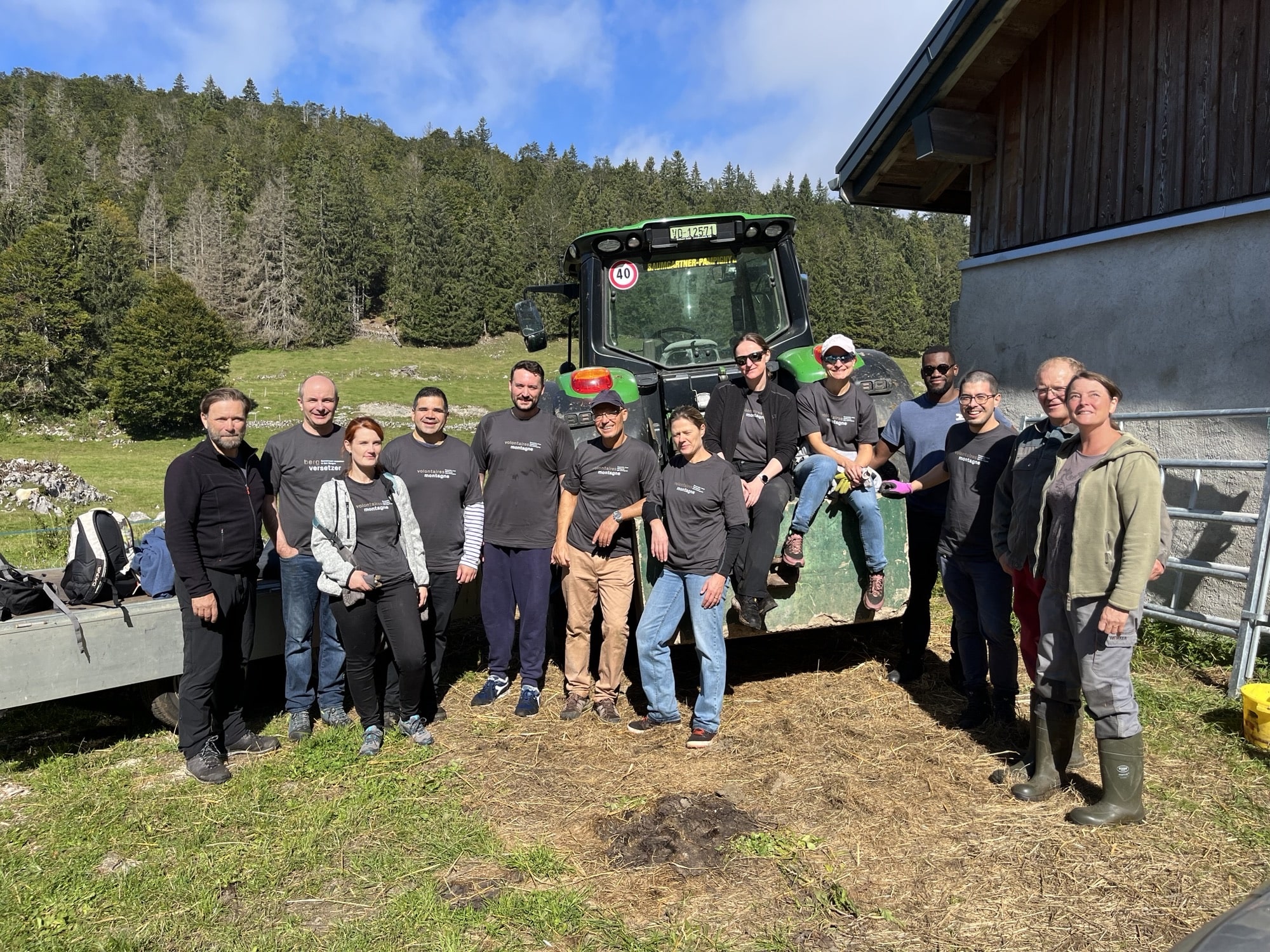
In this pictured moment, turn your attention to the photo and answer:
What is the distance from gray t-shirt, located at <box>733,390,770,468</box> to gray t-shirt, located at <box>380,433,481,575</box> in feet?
4.83

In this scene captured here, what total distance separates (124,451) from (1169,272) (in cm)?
4272

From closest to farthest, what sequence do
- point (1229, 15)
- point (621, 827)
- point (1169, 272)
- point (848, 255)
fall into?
point (621, 827)
point (1229, 15)
point (1169, 272)
point (848, 255)

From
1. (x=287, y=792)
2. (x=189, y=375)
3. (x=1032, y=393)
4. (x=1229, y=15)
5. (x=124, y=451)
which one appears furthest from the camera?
(x=189, y=375)

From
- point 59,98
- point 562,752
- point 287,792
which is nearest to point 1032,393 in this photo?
point 562,752

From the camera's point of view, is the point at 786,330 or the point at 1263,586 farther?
the point at 786,330

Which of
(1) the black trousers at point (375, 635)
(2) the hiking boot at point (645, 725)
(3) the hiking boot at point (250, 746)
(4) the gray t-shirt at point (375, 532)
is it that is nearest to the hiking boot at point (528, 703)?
(2) the hiking boot at point (645, 725)

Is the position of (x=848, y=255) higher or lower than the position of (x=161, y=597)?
higher

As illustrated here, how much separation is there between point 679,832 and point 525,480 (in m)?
2.10

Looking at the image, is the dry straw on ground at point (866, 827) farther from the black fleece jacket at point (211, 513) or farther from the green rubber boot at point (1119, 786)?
the black fleece jacket at point (211, 513)

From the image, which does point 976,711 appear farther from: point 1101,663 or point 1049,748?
point 1101,663

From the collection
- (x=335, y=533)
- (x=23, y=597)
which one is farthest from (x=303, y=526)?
(x=23, y=597)

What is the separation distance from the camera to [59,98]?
107m

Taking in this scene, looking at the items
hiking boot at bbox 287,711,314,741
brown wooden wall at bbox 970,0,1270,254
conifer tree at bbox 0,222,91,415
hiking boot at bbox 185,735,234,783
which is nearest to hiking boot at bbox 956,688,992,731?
hiking boot at bbox 287,711,314,741

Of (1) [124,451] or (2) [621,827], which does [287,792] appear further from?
(1) [124,451]
